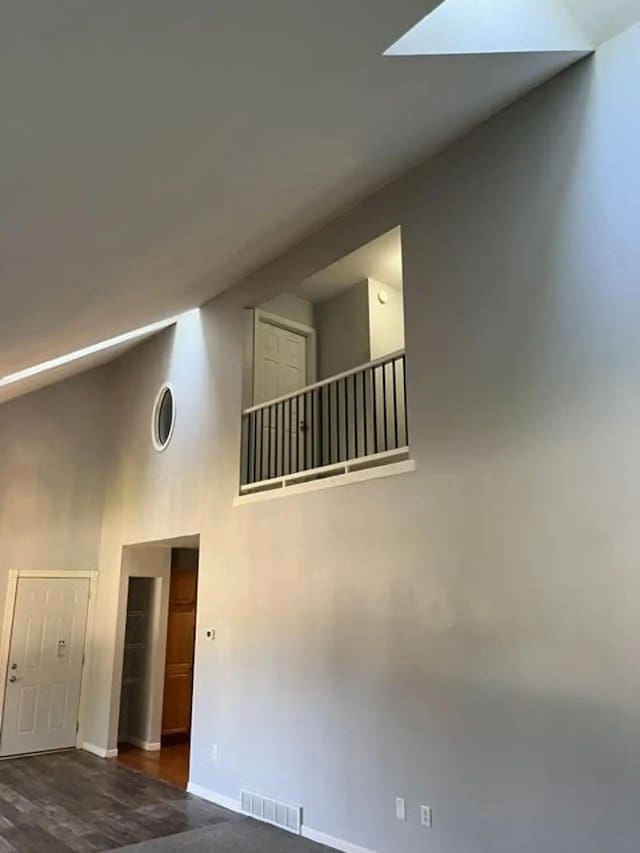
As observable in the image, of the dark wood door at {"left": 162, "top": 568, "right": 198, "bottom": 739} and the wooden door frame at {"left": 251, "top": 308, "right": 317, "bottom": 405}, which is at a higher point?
the wooden door frame at {"left": 251, "top": 308, "right": 317, "bottom": 405}

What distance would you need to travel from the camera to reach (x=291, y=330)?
7.23 metres

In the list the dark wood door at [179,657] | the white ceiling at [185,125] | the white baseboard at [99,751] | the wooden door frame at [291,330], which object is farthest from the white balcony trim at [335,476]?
the white baseboard at [99,751]

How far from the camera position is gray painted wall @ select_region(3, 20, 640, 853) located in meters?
3.32

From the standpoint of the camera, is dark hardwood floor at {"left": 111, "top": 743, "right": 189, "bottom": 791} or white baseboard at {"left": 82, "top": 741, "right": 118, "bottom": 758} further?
white baseboard at {"left": 82, "top": 741, "right": 118, "bottom": 758}

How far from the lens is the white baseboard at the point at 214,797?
5291 millimetres

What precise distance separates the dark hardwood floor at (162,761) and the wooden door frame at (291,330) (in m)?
3.87

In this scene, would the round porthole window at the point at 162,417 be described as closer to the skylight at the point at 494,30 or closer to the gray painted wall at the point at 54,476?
the gray painted wall at the point at 54,476

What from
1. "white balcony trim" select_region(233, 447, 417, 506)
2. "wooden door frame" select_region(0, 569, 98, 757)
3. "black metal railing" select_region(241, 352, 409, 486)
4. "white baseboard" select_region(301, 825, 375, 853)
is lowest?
"white baseboard" select_region(301, 825, 375, 853)

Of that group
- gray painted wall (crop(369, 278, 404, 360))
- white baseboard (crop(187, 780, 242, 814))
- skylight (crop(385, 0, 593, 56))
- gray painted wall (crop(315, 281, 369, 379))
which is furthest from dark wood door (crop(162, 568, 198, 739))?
skylight (crop(385, 0, 593, 56))

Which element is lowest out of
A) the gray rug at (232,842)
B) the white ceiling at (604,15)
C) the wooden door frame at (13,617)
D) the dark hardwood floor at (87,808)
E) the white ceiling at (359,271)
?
the dark hardwood floor at (87,808)

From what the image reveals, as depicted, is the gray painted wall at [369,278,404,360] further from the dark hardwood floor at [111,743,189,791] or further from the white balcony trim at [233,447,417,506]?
the dark hardwood floor at [111,743,189,791]

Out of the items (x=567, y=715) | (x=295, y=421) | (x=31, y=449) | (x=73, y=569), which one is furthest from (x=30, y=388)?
(x=567, y=715)

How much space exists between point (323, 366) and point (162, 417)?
203 cm

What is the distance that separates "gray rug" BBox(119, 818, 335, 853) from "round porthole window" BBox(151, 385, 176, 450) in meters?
3.92
